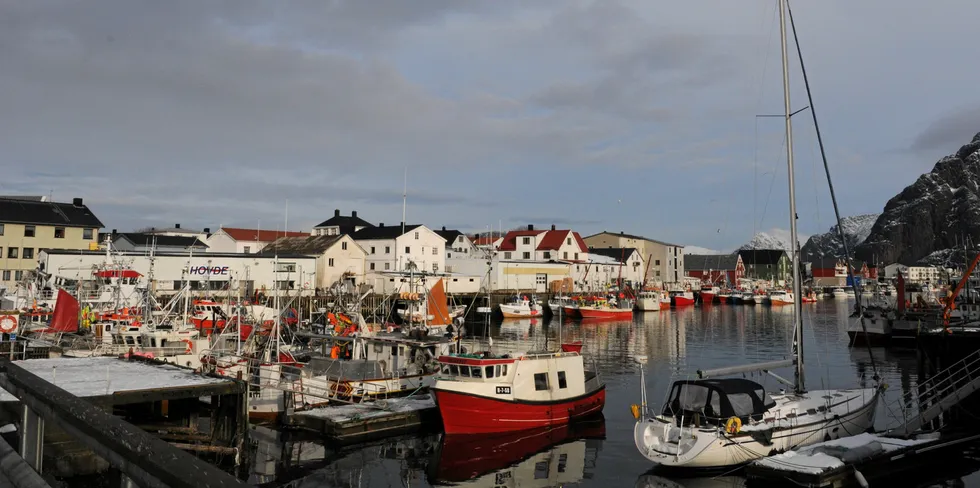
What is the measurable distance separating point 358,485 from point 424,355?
13326mm

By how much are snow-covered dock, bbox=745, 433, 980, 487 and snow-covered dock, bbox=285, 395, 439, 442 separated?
13601mm

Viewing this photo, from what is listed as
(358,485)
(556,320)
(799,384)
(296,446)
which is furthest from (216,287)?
(799,384)

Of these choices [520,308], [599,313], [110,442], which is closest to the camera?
[110,442]

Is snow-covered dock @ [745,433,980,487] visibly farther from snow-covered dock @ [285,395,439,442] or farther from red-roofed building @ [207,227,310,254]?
red-roofed building @ [207,227,310,254]

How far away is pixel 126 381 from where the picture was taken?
19125 mm

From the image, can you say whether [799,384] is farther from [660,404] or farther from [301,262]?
[301,262]

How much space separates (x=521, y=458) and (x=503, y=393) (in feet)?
10.6

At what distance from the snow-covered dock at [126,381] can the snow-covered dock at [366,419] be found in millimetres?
5880

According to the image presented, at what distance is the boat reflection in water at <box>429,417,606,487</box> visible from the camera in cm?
2173

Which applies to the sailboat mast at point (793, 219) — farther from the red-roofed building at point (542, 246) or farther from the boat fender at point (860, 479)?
the red-roofed building at point (542, 246)

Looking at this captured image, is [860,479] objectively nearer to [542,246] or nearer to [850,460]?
[850,460]

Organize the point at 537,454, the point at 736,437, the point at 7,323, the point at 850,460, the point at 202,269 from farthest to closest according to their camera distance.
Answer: the point at 202,269 → the point at 7,323 → the point at 537,454 → the point at 736,437 → the point at 850,460

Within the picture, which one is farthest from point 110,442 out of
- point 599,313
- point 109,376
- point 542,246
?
point 542,246

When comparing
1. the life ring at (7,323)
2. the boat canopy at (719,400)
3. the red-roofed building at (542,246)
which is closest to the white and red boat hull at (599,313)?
the red-roofed building at (542,246)
